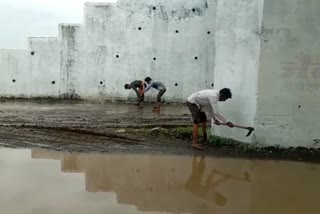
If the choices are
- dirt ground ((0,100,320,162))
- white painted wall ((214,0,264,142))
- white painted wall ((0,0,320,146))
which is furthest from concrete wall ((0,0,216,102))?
white painted wall ((214,0,264,142))

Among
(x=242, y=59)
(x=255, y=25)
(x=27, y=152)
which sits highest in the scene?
(x=255, y=25)

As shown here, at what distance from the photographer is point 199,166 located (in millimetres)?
6262

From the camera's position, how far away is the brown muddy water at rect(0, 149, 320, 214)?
4492mm

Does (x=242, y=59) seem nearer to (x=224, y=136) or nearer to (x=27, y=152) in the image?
(x=224, y=136)

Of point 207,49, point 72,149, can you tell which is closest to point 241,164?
point 72,149

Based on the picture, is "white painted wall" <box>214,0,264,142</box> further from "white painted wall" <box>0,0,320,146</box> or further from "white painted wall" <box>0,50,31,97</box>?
"white painted wall" <box>0,50,31,97</box>

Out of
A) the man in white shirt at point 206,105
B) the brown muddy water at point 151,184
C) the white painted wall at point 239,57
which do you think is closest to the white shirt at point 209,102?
the man in white shirt at point 206,105

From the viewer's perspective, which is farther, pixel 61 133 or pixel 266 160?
pixel 61 133

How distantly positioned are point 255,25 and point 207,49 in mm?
8635

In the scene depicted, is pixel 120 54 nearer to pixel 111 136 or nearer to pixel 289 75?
pixel 111 136

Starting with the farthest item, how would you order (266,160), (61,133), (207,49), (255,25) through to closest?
(207,49)
(61,133)
(255,25)
(266,160)

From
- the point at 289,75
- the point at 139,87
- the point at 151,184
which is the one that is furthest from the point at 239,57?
the point at 139,87

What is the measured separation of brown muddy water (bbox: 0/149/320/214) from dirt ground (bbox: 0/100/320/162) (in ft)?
Result: 1.51

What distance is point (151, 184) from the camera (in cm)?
539
